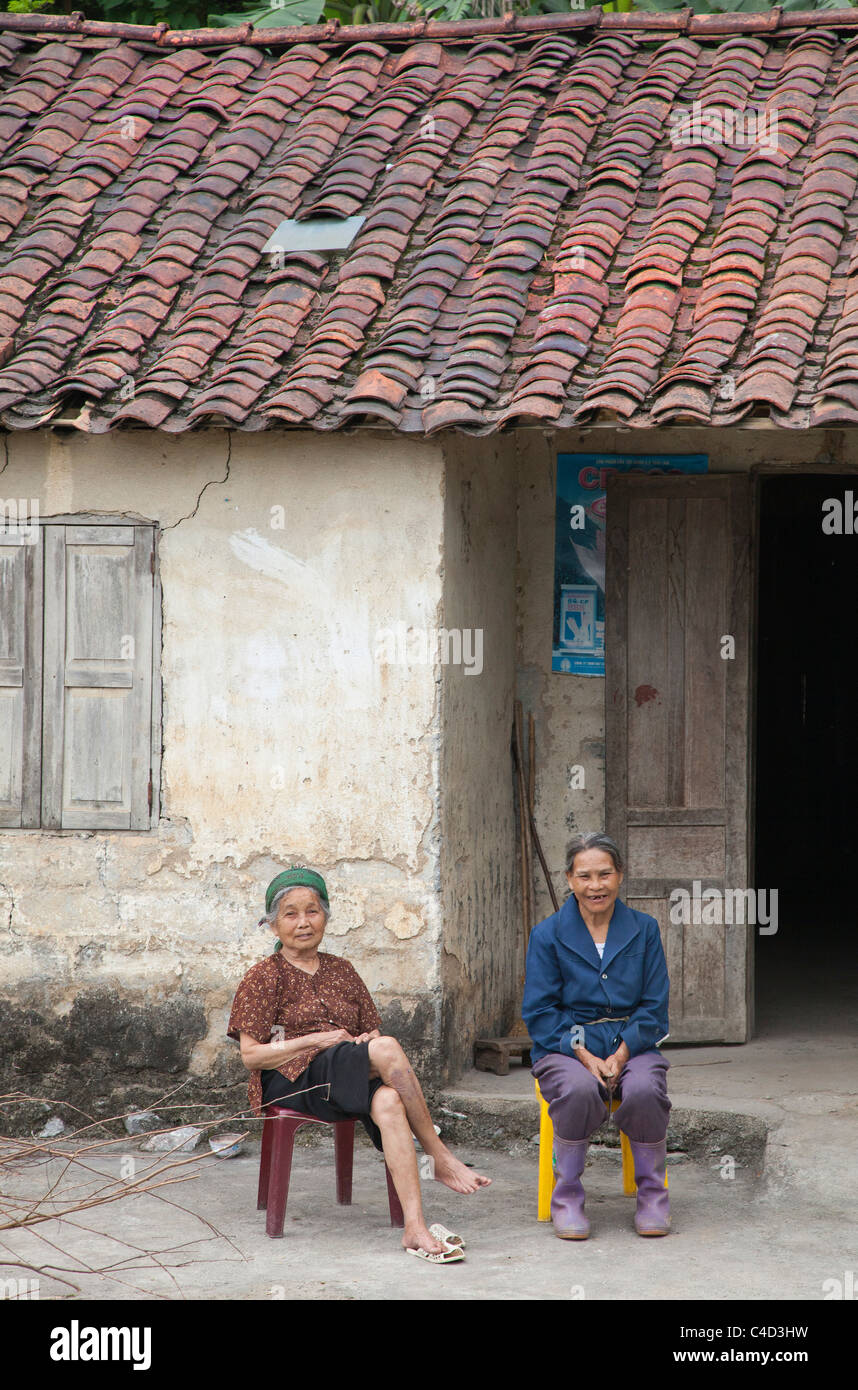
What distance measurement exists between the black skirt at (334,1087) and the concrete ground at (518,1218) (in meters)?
0.37

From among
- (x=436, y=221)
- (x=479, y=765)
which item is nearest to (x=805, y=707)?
(x=479, y=765)

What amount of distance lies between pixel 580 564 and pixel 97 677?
2349mm

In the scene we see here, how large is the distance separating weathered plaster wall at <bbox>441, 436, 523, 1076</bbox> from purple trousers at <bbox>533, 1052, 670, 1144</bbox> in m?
1.16

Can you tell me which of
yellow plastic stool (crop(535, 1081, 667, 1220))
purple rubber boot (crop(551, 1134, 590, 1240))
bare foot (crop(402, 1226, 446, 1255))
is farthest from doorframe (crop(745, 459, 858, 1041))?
bare foot (crop(402, 1226, 446, 1255))

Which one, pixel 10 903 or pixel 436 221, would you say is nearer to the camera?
pixel 10 903

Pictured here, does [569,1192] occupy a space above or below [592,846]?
below

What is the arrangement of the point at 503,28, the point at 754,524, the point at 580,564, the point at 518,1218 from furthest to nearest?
the point at 503,28, the point at 580,564, the point at 754,524, the point at 518,1218

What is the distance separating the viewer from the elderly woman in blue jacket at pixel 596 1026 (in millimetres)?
4934

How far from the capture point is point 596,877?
5.08 meters

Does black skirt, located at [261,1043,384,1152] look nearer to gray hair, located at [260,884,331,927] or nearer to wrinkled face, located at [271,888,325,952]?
wrinkled face, located at [271,888,325,952]

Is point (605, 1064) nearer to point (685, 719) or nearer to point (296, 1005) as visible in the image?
point (296, 1005)

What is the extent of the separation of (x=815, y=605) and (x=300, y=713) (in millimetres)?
6847

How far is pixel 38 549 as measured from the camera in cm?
627

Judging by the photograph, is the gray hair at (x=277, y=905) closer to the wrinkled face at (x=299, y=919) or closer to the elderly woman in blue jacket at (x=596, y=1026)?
the wrinkled face at (x=299, y=919)
